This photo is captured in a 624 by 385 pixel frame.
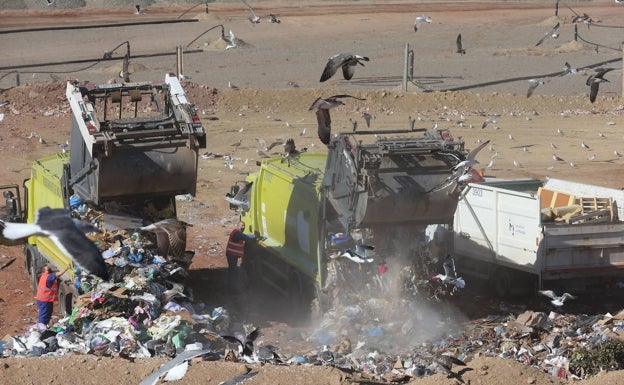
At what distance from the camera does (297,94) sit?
33.4m

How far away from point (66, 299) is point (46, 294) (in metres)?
0.52

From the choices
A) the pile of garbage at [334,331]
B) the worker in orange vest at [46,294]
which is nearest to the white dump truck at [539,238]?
the pile of garbage at [334,331]

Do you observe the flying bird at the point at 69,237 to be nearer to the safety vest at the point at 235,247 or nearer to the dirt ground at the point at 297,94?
the dirt ground at the point at 297,94

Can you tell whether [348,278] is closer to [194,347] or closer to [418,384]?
[194,347]

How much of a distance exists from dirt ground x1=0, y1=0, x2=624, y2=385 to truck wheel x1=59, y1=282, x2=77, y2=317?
67 cm

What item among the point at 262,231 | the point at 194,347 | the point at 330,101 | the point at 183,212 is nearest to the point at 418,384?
the point at 194,347

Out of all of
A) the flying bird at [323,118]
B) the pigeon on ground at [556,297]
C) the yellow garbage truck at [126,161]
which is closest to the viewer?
the pigeon on ground at [556,297]

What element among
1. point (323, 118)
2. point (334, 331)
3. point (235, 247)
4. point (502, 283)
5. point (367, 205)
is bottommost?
point (502, 283)

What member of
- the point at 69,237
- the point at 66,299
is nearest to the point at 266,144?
the point at 66,299

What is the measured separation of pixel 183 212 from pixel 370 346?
9.26m

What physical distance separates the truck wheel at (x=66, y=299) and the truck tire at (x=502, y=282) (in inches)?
259

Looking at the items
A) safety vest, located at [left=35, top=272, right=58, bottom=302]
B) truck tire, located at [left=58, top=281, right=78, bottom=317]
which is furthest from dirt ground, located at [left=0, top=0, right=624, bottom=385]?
safety vest, located at [left=35, top=272, right=58, bottom=302]

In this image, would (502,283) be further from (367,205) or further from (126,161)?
(126,161)

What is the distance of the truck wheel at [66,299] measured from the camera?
1529cm
